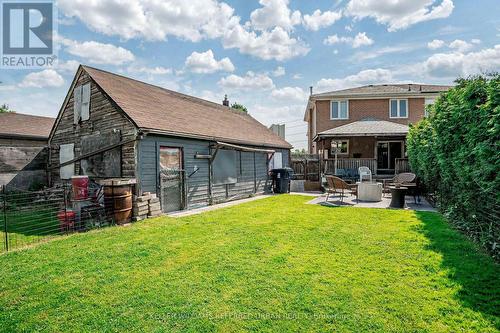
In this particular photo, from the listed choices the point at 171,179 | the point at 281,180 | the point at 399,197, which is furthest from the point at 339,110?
the point at 171,179

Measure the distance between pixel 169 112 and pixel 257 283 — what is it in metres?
9.53

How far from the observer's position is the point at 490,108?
434 cm

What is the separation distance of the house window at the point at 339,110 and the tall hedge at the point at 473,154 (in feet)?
49.5

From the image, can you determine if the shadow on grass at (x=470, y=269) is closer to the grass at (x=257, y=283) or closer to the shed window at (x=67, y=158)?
the grass at (x=257, y=283)

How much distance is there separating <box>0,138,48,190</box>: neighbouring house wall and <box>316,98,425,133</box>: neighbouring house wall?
19.3 metres

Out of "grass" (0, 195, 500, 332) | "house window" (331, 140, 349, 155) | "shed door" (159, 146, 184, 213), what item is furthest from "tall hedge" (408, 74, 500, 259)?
"house window" (331, 140, 349, 155)

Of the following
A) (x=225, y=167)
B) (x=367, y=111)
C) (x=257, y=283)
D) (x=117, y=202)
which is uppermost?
(x=367, y=111)

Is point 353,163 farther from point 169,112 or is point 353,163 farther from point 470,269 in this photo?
point 470,269

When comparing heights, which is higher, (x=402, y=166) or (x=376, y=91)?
(x=376, y=91)

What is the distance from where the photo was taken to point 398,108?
22562 mm

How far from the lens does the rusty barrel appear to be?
25.9 feet

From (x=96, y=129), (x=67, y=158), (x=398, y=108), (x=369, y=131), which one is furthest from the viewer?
(x=398, y=108)

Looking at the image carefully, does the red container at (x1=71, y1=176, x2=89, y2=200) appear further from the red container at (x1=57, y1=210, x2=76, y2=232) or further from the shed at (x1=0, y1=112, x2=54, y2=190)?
the shed at (x1=0, y1=112, x2=54, y2=190)

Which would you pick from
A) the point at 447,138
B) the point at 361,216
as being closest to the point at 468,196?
the point at 447,138
